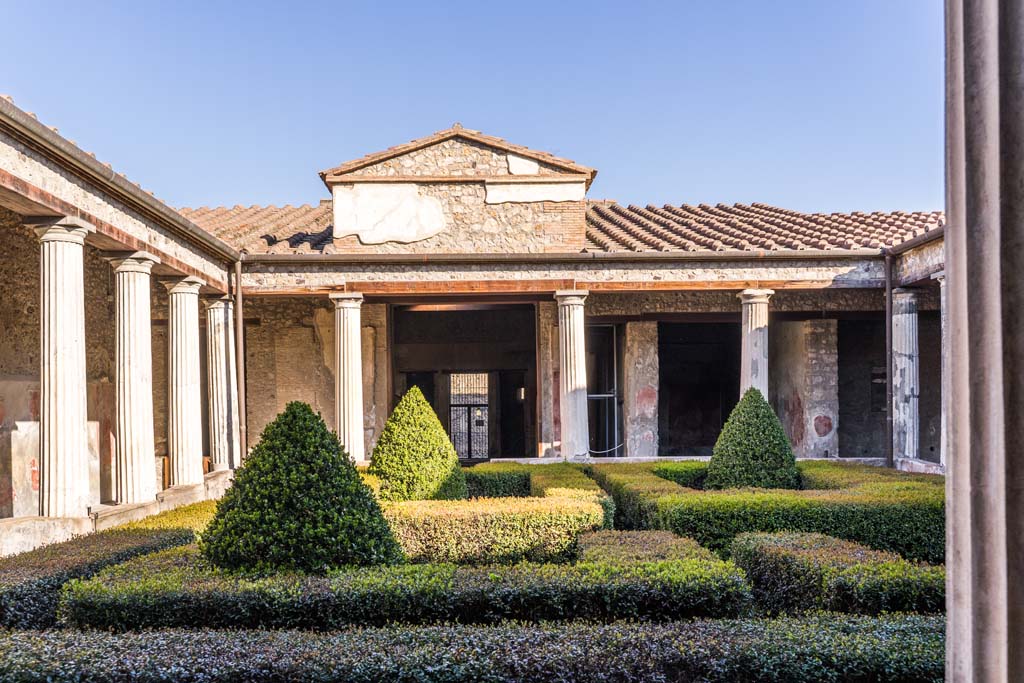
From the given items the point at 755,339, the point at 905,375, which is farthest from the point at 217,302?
the point at 905,375

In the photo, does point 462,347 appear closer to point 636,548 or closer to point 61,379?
point 61,379

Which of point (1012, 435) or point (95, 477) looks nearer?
point (1012, 435)

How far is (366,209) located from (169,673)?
9.70 m

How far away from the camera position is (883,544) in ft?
21.9

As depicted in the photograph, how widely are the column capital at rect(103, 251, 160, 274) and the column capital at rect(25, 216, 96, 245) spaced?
1.36m

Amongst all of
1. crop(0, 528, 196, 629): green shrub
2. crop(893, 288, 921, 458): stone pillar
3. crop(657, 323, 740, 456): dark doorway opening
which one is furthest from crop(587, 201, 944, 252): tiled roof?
crop(0, 528, 196, 629): green shrub

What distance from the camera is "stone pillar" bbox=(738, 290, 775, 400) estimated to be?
12.4m

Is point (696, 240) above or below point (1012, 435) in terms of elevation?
above

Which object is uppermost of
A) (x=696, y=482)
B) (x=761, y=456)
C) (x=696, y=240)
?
(x=696, y=240)

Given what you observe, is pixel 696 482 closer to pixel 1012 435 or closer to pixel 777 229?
pixel 777 229

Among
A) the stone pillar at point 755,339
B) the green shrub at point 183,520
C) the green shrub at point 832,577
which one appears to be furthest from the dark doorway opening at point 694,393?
the green shrub at point 832,577

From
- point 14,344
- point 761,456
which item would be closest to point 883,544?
point 761,456

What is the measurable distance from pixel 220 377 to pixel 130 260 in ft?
12.0

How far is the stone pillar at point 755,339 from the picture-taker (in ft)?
40.8
